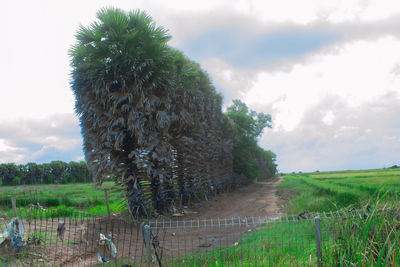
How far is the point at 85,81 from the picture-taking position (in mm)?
11328

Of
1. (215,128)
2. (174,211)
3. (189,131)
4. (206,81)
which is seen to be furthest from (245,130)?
(174,211)

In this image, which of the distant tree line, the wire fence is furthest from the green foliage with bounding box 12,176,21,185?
the wire fence

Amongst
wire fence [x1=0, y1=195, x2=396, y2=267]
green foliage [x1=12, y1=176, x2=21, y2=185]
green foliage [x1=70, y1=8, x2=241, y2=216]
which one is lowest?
wire fence [x1=0, y1=195, x2=396, y2=267]

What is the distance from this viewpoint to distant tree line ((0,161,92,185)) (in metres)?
42.6

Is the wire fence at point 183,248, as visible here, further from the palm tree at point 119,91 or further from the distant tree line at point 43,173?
the distant tree line at point 43,173

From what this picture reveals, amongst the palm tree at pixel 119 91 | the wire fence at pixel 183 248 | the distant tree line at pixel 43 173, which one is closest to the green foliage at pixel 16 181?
the distant tree line at pixel 43 173

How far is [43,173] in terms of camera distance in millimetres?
44781

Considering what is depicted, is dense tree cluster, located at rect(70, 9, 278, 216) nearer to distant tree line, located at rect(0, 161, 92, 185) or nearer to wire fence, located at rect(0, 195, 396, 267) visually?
wire fence, located at rect(0, 195, 396, 267)

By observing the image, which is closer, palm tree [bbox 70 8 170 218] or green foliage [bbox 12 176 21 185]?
palm tree [bbox 70 8 170 218]

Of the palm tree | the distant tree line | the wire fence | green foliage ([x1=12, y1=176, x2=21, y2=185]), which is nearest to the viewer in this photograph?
the wire fence

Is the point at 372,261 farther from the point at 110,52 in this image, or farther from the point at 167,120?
the point at 110,52

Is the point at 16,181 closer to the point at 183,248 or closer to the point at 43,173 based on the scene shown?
the point at 43,173

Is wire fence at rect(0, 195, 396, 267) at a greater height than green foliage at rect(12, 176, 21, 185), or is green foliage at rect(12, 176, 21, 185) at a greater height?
green foliage at rect(12, 176, 21, 185)

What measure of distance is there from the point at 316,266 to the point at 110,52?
31.9ft
